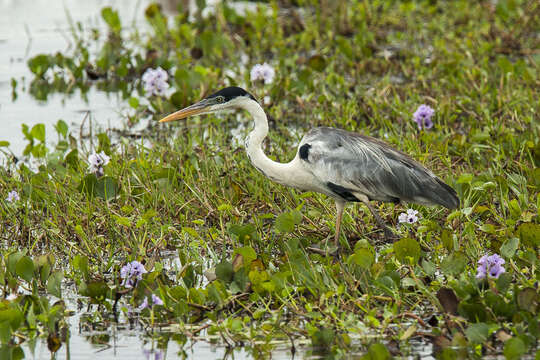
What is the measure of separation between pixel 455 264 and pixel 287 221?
1.03m

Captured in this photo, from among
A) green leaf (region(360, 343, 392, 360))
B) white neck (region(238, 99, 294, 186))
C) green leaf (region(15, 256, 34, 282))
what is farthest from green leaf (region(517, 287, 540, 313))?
green leaf (region(15, 256, 34, 282))

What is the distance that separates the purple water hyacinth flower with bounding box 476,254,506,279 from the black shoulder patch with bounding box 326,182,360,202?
1261 millimetres

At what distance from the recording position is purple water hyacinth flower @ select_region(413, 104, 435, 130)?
6.91m

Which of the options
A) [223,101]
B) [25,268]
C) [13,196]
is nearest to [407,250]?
[223,101]

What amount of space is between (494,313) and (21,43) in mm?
8388

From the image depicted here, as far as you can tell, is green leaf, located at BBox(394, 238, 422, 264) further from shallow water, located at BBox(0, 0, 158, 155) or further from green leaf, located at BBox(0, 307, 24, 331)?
shallow water, located at BBox(0, 0, 158, 155)

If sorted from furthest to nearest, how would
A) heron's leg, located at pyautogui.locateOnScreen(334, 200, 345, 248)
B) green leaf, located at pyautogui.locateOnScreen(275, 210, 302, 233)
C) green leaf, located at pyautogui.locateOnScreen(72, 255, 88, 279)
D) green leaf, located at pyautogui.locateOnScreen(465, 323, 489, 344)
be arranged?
1. heron's leg, located at pyautogui.locateOnScreen(334, 200, 345, 248)
2. green leaf, located at pyautogui.locateOnScreen(275, 210, 302, 233)
3. green leaf, located at pyautogui.locateOnScreen(72, 255, 88, 279)
4. green leaf, located at pyautogui.locateOnScreen(465, 323, 489, 344)

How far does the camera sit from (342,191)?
214 inches

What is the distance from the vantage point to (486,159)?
6.71 m

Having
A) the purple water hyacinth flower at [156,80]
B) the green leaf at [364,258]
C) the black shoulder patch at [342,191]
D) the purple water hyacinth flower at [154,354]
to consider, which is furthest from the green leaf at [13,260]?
the purple water hyacinth flower at [156,80]

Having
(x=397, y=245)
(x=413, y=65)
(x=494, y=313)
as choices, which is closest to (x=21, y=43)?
(x=413, y=65)

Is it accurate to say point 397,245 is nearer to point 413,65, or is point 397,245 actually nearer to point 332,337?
point 332,337

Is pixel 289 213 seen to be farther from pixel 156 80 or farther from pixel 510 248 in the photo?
pixel 156 80

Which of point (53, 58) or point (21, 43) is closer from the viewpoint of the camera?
point (53, 58)
